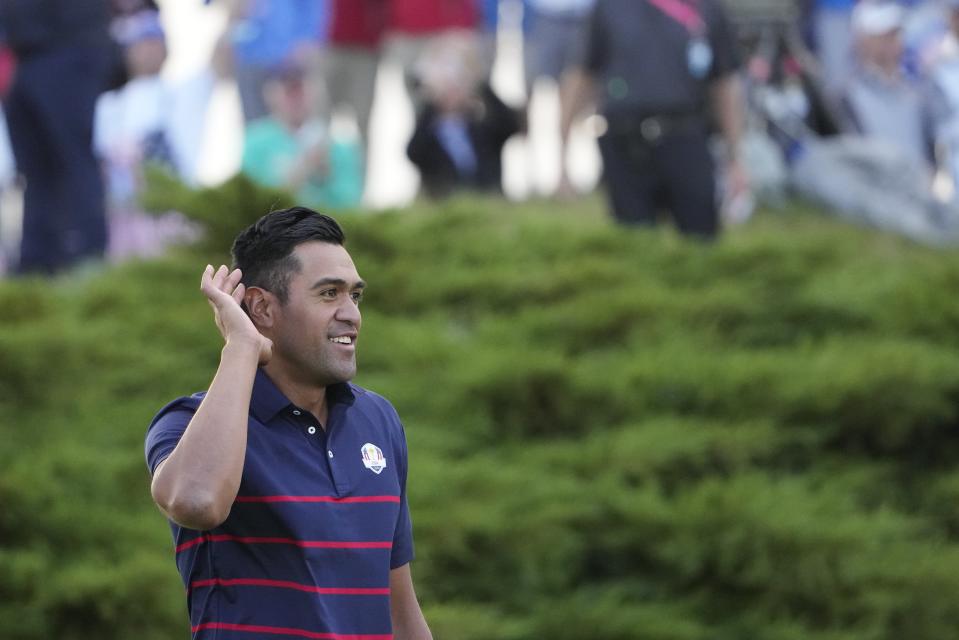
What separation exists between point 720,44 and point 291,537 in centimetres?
689

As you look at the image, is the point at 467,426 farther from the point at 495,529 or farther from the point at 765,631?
the point at 765,631

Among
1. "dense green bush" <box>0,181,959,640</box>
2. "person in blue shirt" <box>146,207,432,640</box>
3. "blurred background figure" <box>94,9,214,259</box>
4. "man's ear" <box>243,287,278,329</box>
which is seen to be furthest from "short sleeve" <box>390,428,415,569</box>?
"blurred background figure" <box>94,9,214,259</box>

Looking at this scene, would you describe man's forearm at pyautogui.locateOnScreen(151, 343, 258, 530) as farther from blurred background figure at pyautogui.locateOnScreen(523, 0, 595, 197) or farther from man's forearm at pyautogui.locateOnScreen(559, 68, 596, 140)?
blurred background figure at pyautogui.locateOnScreen(523, 0, 595, 197)

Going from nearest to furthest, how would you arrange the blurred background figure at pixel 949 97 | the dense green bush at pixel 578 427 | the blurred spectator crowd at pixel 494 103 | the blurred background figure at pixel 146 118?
the dense green bush at pixel 578 427, the blurred spectator crowd at pixel 494 103, the blurred background figure at pixel 146 118, the blurred background figure at pixel 949 97

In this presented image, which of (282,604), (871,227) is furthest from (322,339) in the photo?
(871,227)

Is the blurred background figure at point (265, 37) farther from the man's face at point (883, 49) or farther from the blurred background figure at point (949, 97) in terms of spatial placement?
the blurred background figure at point (949, 97)

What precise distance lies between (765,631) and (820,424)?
4.92 ft

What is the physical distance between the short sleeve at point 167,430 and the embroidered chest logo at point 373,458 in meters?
0.29

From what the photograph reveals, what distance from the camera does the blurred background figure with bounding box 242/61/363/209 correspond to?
10.6 m

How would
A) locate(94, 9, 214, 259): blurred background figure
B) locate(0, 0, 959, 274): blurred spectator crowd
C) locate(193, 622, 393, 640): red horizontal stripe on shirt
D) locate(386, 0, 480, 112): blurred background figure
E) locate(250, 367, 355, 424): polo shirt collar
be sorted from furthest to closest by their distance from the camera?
1. locate(386, 0, 480, 112): blurred background figure
2. locate(94, 9, 214, 259): blurred background figure
3. locate(0, 0, 959, 274): blurred spectator crowd
4. locate(250, 367, 355, 424): polo shirt collar
5. locate(193, 622, 393, 640): red horizontal stripe on shirt

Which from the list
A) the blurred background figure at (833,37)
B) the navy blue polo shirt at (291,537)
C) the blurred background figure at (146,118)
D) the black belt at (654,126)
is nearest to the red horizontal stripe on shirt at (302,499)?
the navy blue polo shirt at (291,537)

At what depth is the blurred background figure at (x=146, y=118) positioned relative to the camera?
10.5 metres

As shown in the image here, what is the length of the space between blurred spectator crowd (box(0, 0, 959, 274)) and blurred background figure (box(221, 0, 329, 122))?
0.01 m

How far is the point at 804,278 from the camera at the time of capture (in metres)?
9.57
